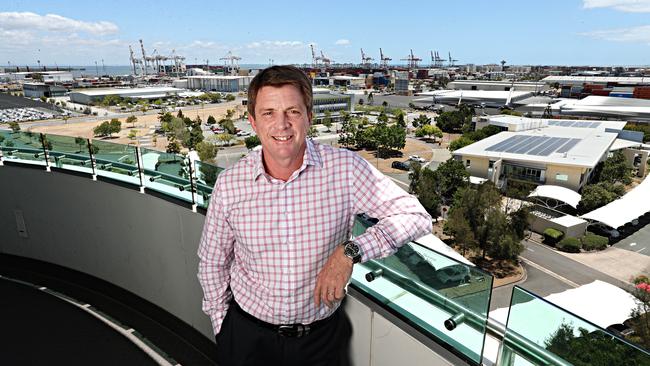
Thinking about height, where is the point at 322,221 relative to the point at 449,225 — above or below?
above

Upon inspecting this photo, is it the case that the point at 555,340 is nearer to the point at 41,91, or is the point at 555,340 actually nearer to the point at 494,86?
the point at 494,86

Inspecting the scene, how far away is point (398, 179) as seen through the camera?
23094 millimetres

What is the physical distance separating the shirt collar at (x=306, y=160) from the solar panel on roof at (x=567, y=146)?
23.6 m

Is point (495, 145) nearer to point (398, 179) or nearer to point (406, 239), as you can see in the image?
point (398, 179)

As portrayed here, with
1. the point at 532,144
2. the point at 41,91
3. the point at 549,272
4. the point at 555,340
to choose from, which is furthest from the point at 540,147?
the point at 41,91

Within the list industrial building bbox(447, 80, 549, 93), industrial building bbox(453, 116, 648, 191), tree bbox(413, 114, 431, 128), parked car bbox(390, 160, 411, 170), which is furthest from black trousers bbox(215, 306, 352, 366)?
industrial building bbox(447, 80, 549, 93)

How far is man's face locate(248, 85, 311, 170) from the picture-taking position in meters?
1.19

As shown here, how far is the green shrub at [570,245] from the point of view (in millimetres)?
14438

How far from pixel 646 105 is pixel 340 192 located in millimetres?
58382

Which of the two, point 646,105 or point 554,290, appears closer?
point 554,290

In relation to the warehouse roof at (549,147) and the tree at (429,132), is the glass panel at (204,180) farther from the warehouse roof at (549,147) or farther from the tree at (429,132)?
the tree at (429,132)

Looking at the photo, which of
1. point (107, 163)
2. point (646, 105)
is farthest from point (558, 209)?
point (646, 105)

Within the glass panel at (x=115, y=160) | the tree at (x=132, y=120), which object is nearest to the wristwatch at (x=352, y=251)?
the glass panel at (x=115, y=160)

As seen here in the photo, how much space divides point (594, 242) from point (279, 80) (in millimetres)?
17448
